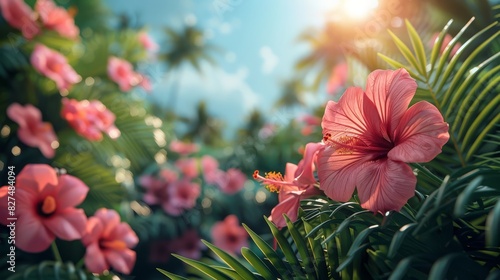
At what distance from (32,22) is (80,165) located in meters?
0.68

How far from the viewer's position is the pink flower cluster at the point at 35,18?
187 cm

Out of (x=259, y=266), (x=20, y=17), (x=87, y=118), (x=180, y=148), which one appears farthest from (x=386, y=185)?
(x=180, y=148)

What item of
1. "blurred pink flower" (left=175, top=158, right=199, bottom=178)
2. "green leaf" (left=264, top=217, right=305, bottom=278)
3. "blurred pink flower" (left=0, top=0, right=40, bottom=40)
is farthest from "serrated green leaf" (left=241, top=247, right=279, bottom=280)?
"blurred pink flower" (left=175, top=158, right=199, bottom=178)

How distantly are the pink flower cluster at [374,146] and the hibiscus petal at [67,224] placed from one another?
1.75 feet

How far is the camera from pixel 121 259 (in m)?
1.12

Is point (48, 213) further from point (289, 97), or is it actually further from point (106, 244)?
point (289, 97)

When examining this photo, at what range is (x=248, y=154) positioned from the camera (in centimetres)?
343

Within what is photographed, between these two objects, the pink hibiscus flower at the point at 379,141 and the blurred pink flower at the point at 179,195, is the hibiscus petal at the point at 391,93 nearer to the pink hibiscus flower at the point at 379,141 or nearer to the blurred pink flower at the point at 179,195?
the pink hibiscus flower at the point at 379,141

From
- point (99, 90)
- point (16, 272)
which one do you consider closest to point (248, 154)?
point (99, 90)

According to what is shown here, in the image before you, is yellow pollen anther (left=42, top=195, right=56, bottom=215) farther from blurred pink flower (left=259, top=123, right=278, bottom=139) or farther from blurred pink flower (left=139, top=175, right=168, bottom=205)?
blurred pink flower (left=259, top=123, right=278, bottom=139)

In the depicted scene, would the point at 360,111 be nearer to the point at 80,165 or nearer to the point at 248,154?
the point at 80,165

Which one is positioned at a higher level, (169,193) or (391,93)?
(391,93)

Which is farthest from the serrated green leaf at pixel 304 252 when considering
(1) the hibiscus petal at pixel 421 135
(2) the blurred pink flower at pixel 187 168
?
(2) the blurred pink flower at pixel 187 168

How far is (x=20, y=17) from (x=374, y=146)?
5.94ft
